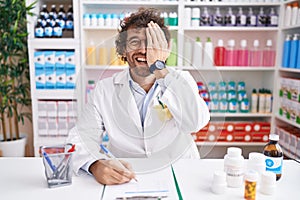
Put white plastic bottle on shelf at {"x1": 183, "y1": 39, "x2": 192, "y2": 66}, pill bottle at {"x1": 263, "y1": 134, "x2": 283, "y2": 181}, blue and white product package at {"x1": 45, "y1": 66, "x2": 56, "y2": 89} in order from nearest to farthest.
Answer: pill bottle at {"x1": 263, "y1": 134, "x2": 283, "y2": 181} < white plastic bottle on shelf at {"x1": 183, "y1": 39, "x2": 192, "y2": 66} < blue and white product package at {"x1": 45, "y1": 66, "x2": 56, "y2": 89}

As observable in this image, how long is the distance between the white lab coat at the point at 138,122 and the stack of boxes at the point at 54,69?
1.34 m

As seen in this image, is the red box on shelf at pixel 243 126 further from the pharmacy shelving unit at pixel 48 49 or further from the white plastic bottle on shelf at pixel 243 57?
the pharmacy shelving unit at pixel 48 49

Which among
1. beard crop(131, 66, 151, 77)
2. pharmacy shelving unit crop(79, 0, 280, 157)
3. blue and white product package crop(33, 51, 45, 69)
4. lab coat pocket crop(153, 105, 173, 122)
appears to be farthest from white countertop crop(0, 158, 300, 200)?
blue and white product package crop(33, 51, 45, 69)

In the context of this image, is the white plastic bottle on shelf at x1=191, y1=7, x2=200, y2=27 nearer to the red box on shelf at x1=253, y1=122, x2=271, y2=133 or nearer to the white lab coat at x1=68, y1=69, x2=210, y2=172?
the red box on shelf at x1=253, y1=122, x2=271, y2=133

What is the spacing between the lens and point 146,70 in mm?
935

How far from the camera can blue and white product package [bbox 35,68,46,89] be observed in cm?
251

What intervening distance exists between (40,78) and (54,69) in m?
0.15

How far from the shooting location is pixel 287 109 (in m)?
2.46

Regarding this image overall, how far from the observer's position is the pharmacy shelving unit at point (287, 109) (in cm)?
231

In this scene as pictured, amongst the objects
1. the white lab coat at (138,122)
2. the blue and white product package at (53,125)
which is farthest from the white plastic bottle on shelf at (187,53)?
the blue and white product package at (53,125)

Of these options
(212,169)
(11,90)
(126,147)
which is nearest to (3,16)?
(11,90)

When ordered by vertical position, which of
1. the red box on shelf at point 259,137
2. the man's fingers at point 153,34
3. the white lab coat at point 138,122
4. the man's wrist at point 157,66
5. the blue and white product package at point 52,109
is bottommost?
the red box on shelf at point 259,137

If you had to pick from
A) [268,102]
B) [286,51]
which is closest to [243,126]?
[268,102]

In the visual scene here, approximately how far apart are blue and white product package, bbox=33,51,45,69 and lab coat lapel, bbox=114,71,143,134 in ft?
5.08
